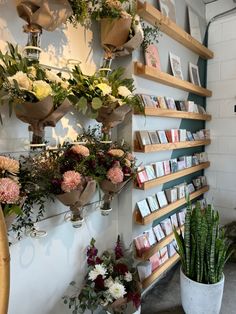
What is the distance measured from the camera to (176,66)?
2172 mm

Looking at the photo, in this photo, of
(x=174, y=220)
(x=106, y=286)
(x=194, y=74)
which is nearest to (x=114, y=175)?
(x=106, y=286)

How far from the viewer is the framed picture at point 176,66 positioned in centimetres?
211

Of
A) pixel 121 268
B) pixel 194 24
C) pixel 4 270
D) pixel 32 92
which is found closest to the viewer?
pixel 4 270

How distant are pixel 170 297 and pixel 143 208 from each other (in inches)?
31.1

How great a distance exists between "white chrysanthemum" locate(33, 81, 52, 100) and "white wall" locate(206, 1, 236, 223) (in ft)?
7.33

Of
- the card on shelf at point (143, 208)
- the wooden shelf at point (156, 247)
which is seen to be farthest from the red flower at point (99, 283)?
the card on shelf at point (143, 208)

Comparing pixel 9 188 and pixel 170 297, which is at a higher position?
pixel 9 188

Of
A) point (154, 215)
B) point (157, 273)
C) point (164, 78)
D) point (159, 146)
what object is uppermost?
point (164, 78)

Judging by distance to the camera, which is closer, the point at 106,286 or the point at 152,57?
the point at 106,286

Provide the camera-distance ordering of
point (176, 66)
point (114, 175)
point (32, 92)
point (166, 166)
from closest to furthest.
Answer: point (32, 92) → point (114, 175) → point (166, 166) → point (176, 66)

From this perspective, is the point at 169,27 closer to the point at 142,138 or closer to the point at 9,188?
the point at 142,138

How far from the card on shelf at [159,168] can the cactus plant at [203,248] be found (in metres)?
0.38

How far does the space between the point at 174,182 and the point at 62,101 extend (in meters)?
1.55

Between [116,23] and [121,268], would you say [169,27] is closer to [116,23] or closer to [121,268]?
[116,23]
